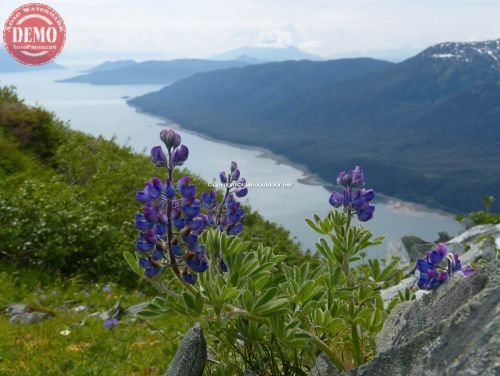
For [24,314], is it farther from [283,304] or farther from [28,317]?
[283,304]

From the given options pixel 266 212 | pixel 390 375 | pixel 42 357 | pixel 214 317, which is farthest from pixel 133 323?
pixel 266 212

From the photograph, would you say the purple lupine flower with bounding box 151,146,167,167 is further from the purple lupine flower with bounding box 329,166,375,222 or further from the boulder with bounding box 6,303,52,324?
the boulder with bounding box 6,303,52,324

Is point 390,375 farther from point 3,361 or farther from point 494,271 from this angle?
point 3,361

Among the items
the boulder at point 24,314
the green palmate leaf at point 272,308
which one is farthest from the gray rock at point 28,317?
the green palmate leaf at point 272,308

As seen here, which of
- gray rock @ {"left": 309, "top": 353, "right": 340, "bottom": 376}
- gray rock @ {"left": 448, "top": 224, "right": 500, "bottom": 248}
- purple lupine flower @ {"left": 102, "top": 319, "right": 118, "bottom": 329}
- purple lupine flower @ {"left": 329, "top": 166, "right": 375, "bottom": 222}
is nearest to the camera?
gray rock @ {"left": 309, "top": 353, "right": 340, "bottom": 376}

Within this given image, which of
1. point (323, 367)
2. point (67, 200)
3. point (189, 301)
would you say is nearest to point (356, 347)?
point (323, 367)

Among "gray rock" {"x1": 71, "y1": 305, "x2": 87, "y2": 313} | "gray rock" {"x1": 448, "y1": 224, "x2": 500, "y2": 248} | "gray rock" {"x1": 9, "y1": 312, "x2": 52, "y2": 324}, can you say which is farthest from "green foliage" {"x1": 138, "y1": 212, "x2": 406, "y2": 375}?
"gray rock" {"x1": 448, "y1": 224, "x2": 500, "y2": 248}
